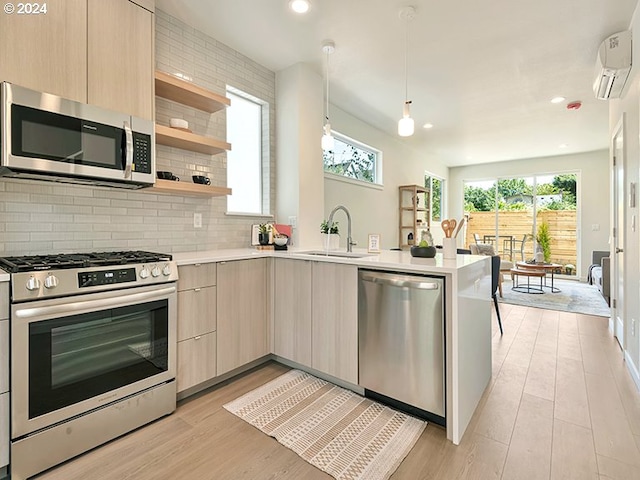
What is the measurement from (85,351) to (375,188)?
4517 mm

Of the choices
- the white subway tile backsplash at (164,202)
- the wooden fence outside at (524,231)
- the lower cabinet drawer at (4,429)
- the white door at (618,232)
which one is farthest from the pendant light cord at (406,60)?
the wooden fence outside at (524,231)

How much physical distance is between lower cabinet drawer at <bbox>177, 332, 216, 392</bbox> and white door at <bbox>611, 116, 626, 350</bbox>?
356 cm

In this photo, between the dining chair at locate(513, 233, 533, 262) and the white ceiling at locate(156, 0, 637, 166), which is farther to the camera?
the dining chair at locate(513, 233, 533, 262)

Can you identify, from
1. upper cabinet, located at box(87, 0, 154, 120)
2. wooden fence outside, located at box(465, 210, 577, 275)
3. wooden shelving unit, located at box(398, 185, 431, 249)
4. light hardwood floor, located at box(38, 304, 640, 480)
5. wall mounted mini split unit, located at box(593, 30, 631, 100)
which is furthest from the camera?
wooden fence outside, located at box(465, 210, 577, 275)

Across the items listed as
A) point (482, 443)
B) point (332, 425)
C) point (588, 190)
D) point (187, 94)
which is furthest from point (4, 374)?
point (588, 190)

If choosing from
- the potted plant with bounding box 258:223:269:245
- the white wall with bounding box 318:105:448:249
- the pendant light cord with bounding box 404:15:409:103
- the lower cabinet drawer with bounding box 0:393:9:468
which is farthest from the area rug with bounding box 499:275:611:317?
the lower cabinet drawer with bounding box 0:393:9:468

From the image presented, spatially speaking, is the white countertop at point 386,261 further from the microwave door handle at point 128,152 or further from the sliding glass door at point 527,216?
the sliding glass door at point 527,216

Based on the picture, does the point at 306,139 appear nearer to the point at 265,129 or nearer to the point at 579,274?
the point at 265,129

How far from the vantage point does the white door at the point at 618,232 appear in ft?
9.66

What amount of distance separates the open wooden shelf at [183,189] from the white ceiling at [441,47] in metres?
1.35

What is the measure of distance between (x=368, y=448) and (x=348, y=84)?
353 cm

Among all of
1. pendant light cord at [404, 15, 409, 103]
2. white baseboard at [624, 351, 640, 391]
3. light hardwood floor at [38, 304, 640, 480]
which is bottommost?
light hardwood floor at [38, 304, 640, 480]

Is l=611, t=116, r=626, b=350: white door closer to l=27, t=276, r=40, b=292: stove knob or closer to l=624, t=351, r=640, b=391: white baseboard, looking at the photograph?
l=624, t=351, r=640, b=391: white baseboard

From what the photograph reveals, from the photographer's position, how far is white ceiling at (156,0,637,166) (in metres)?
2.47
